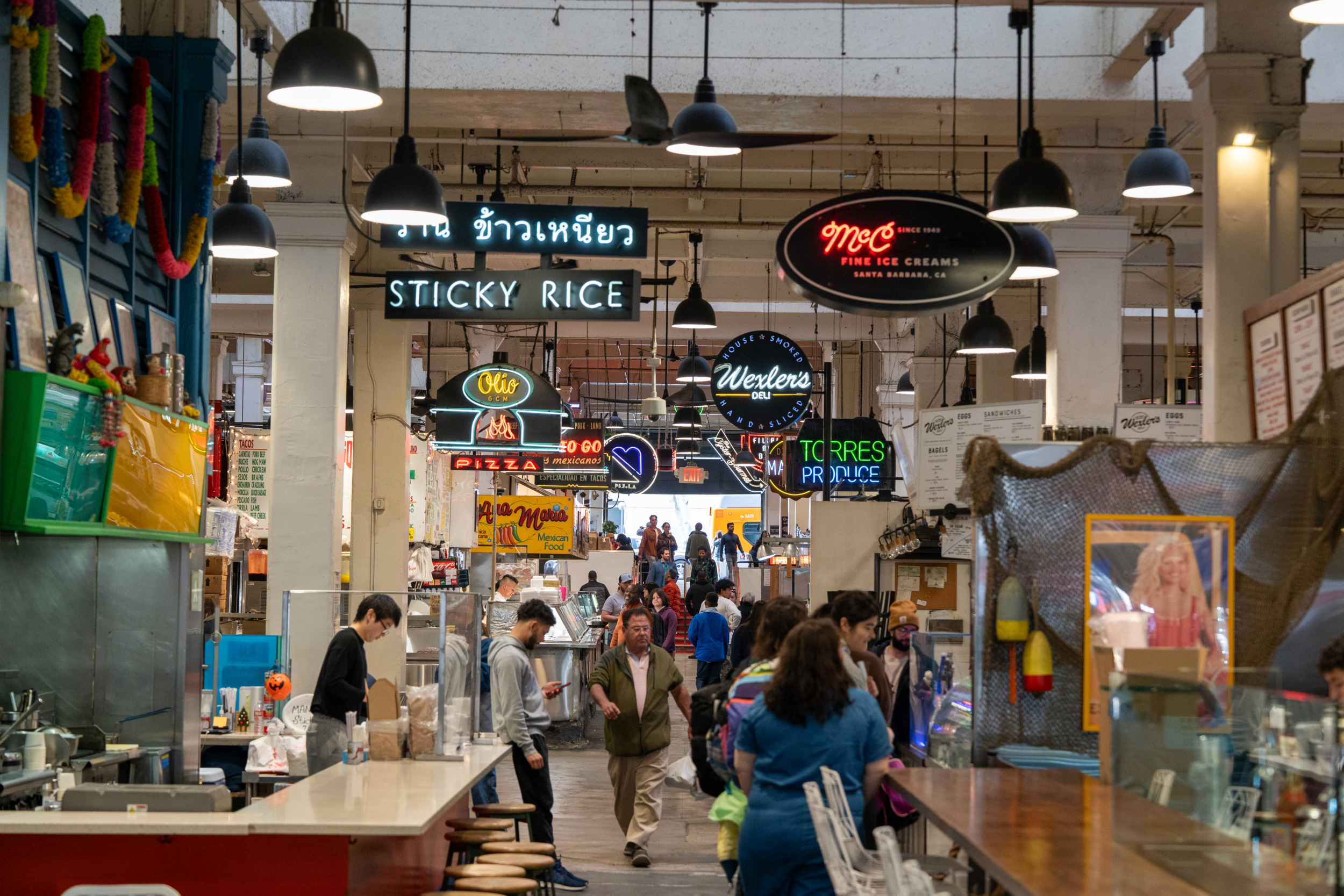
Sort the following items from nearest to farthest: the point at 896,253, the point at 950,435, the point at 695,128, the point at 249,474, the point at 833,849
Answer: the point at 833,849 → the point at 896,253 → the point at 695,128 → the point at 950,435 → the point at 249,474

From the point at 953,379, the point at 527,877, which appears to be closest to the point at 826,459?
the point at 953,379

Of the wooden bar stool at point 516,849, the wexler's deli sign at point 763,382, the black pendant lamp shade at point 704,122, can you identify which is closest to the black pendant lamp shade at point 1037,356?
the wexler's deli sign at point 763,382

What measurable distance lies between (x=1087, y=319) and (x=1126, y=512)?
17.1 feet

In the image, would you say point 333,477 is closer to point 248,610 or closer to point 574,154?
point 574,154

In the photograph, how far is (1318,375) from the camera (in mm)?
6430

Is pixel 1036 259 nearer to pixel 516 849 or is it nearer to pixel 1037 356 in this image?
pixel 1037 356

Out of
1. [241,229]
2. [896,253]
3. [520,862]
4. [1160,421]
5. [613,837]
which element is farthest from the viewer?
[1160,421]

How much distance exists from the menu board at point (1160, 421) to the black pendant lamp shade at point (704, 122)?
4.13 meters

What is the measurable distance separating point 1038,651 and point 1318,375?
1857 millimetres

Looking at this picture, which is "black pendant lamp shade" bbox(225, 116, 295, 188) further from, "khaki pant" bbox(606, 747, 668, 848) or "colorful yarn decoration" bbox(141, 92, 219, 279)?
"khaki pant" bbox(606, 747, 668, 848)

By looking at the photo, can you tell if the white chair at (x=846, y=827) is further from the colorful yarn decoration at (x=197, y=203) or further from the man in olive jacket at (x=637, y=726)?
the colorful yarn decoration at (x=197, y=203)

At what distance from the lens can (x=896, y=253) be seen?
6766 millimetres

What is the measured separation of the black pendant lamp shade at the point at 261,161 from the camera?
8742 millimetres

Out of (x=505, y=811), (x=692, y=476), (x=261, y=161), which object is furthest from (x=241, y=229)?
(x=692, y=476)
